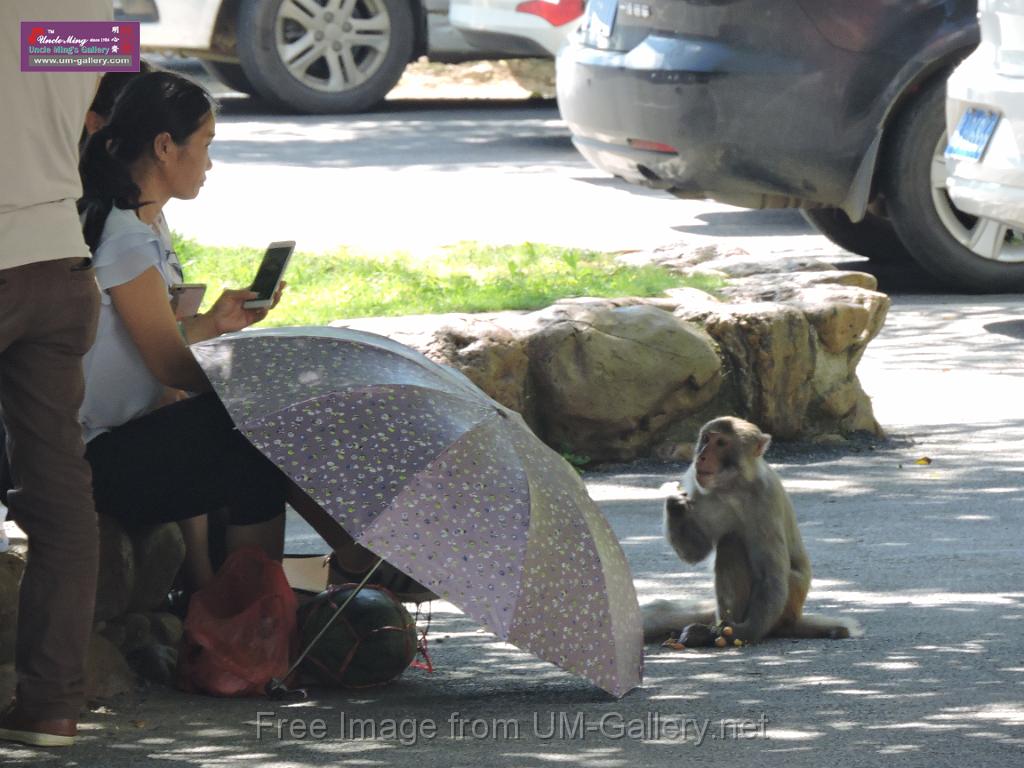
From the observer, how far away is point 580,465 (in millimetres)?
7125

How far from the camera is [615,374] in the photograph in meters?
7.02

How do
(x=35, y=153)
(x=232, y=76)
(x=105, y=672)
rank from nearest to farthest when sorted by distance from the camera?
(x=35, y=153) < (x=105, y=672) < (x=232, y=76)

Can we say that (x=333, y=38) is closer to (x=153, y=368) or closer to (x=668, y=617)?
(x=668, y=617)

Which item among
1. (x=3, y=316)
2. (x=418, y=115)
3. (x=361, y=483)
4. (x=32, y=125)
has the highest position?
(x=32, y=125)

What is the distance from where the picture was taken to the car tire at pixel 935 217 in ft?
31.0

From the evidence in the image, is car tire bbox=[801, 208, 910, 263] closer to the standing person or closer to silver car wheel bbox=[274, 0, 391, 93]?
silver car wheel bbox=[274, 0, 391, 93]

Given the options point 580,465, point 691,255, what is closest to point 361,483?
point 580,465

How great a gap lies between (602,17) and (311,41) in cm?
587

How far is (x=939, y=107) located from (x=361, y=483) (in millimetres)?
6023

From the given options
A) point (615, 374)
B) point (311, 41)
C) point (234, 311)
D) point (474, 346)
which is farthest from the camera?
point (311, 41)

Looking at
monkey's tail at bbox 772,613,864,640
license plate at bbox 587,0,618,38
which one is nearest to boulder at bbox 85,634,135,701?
monkey's tail at bbox 772,613,864,640

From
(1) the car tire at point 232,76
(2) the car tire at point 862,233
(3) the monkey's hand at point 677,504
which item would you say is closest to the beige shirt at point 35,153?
(3) the monkey's hand at point 677,504

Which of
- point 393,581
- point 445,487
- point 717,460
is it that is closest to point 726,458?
point 717,460

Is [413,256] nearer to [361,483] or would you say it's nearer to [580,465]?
[580,465]
